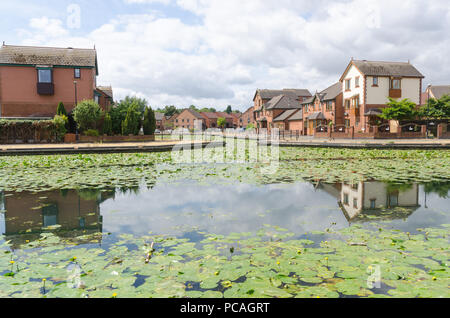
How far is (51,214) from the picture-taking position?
6.61 metres

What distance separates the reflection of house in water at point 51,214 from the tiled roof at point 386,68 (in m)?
42.6

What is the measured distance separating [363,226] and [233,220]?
91.4 inches

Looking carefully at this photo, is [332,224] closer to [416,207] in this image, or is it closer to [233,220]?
[233,220]

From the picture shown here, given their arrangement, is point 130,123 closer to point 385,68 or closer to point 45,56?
point 45,56

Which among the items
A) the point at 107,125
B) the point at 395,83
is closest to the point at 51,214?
the point at 107,125

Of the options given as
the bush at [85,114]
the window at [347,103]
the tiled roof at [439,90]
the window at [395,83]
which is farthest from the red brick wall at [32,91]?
the tiled roof at [439,90]

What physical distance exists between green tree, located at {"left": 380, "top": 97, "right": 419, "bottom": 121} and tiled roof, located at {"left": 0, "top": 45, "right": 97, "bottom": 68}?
35.2 m

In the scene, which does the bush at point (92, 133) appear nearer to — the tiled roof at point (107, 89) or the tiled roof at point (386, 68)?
the tiled roof at point (107, 89)

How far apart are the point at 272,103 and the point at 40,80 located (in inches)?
1874

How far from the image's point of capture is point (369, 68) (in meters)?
43.3

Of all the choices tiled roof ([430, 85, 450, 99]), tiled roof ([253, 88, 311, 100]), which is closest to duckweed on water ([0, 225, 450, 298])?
tiled roof ([430, 85, 450, 99])

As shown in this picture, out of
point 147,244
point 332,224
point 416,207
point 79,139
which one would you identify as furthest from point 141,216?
point 79,139

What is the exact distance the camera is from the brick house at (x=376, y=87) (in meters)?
42.2

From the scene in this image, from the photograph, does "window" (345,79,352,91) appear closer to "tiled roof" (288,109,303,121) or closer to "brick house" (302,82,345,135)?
"brick house" (302,82,345,135)
